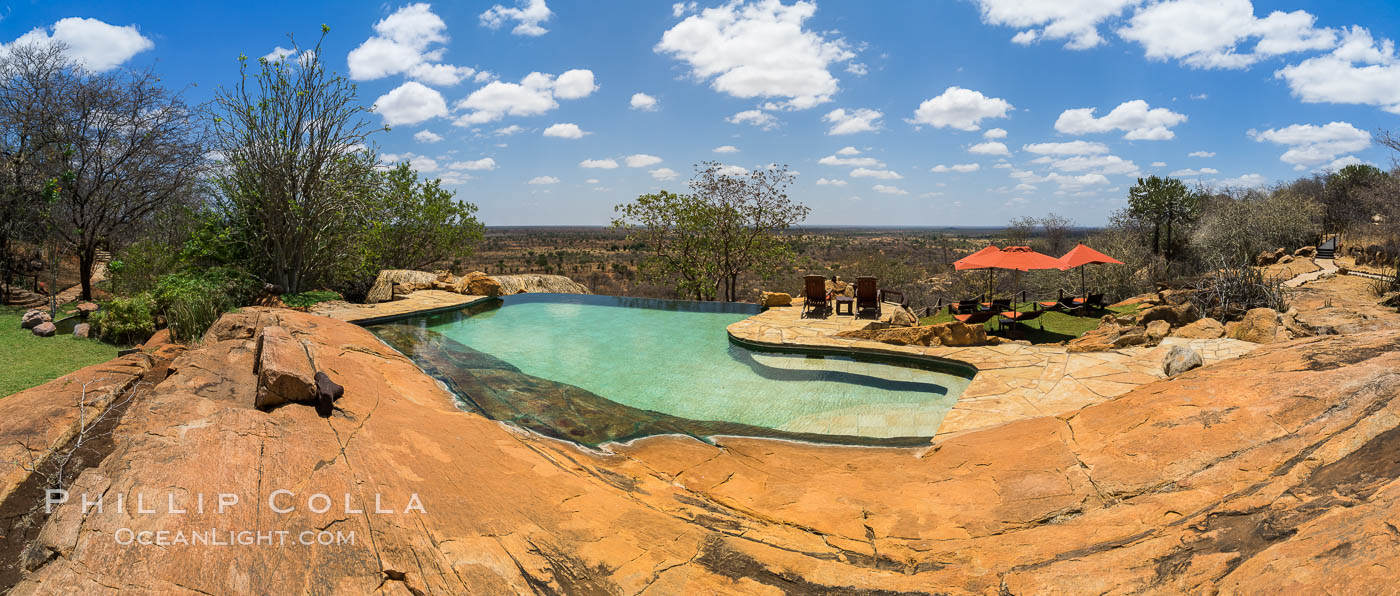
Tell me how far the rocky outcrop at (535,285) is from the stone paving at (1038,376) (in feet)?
30.6

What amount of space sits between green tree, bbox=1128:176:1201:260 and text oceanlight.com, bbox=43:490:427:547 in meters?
29.3

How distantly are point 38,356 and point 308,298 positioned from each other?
14.1 ft

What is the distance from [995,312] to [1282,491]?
338 inches

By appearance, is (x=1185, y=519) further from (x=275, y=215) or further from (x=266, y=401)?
(x=275, y=215)

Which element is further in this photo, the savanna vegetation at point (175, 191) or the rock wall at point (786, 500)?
the savanna vegetation at point (175, 191)

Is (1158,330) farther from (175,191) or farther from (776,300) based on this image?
(175,191)

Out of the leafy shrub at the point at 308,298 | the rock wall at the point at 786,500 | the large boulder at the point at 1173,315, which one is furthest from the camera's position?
the leafy shrub at the point at 308,298

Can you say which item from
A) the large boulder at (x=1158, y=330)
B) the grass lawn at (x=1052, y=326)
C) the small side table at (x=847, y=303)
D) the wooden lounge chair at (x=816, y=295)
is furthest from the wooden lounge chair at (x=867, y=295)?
the large boulder at (x=1158, y=330)

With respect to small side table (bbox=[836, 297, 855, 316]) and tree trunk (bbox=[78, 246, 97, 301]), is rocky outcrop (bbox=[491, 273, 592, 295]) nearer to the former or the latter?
small side table (bbox=[836, 297, 855, 316])

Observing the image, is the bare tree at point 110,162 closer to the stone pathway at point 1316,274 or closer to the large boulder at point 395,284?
the large boulder at point 395,284

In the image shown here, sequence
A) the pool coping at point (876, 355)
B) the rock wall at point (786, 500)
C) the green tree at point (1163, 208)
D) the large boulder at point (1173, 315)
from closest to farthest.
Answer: the rock wall at point (786, 500) < the pool coping at point (876, 355) < the large boulder at point (1173, 315) < the green tree at point (1163, 208)

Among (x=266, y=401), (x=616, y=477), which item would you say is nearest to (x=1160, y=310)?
(x=616, y=477)

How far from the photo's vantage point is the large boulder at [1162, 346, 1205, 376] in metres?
5.19

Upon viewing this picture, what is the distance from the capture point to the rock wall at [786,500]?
2.09 metres
